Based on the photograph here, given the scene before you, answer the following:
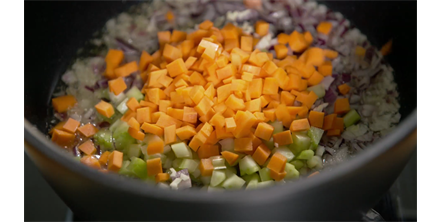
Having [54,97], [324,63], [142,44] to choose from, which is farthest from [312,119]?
[54,97]

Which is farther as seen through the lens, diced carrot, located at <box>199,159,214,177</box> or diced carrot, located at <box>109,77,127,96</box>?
diced carrot, located at <box>109,77,127,96</box>

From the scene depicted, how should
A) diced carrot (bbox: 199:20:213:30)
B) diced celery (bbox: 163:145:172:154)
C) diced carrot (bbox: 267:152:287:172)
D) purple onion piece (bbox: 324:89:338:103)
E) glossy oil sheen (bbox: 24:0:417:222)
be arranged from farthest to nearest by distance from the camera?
diced carrot (bbox: 199:20:213:30), purple onion piece (bbox: 324:89:338:103), diced celery (bbox: 163:145:172:154), diced carrot (bbox: 267:152:287:172), glossy oil sheen (bbox: 24:0:417:222)

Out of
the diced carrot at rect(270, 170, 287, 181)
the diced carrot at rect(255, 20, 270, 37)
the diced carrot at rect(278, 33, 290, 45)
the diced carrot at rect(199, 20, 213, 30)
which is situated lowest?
the diced carrot at rect(270, 170, 287, 181)

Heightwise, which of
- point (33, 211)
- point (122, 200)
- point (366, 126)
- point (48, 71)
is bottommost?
point (33, 211)

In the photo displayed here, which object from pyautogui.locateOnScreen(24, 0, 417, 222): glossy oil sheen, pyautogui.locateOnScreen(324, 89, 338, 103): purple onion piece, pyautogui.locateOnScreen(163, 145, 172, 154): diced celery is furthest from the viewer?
pyautogui.locateOnScreen(324, 89, 338, 103): purple onion piece

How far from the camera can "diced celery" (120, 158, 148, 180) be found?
1.00 meters

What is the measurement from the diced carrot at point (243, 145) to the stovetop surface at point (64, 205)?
13.4 inches

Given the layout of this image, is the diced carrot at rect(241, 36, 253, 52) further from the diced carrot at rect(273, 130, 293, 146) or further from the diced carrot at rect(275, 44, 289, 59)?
the diced carrot at rect(273, 130, 293, 146)

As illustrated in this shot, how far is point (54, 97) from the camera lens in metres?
1.22

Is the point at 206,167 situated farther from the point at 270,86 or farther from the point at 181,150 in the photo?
the point at 270,86

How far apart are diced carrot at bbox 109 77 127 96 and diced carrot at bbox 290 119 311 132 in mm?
501

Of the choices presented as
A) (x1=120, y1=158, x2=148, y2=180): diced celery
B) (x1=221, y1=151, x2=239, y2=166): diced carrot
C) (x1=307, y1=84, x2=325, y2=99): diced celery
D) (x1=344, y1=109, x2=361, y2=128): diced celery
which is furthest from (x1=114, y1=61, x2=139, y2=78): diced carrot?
(x1=344, y1=109, x2=361, y2=128): diced celery

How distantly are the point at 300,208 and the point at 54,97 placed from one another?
892 mm

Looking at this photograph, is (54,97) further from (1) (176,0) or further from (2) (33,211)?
(1) (176,0)
